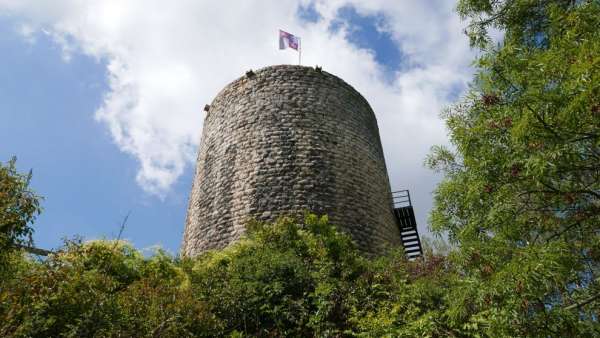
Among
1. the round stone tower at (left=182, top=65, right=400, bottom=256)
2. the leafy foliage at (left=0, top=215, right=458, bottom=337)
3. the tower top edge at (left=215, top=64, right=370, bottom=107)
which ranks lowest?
the leafy foliage at (left=0, top=215, right=458, bottom=337)

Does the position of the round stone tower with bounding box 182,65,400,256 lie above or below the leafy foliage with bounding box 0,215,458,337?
above

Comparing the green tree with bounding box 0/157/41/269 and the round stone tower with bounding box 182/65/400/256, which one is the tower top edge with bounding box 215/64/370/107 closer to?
the round stone tower with bounding box 182/65/400/256

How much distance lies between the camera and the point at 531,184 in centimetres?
455

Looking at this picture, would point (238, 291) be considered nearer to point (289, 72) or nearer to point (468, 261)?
point (468, 261)

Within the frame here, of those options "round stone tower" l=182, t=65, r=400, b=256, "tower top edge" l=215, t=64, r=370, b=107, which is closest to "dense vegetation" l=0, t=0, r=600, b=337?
"round stone tower" l=182, t=65, r=400, b=256

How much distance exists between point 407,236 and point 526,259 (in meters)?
9.36

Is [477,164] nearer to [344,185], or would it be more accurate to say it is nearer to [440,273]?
[440,273]

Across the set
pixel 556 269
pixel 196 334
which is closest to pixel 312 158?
pixel 196 334

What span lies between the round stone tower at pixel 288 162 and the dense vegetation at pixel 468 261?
203cm

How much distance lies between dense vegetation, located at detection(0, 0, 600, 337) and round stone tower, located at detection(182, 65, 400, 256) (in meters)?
2.03

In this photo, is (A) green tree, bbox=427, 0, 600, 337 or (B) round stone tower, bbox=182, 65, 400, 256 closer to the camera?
(A) green tree, bbox=427, 0, 600, 337

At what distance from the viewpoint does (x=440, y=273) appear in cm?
719

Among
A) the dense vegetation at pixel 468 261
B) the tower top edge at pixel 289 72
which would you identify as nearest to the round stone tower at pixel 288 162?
the tower top edge at pixel 289 72

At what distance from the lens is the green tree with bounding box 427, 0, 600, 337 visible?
→ 142 inches
